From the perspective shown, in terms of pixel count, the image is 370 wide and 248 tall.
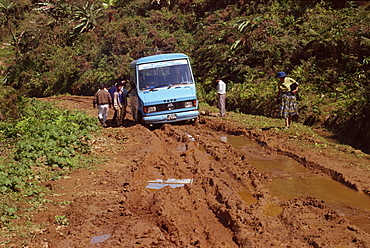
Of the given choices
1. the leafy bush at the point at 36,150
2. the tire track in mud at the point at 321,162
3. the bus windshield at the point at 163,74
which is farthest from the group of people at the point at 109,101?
the tire track in mud at the point at 321,162

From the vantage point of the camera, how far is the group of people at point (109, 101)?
608 inches

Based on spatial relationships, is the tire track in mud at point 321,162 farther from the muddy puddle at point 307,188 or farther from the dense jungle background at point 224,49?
the dense jungle background at point 224,49

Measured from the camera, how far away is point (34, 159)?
30.2ft

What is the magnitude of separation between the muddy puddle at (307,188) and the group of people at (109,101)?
7034 millimetres

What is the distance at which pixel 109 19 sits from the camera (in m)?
43.7

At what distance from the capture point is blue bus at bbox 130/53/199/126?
14.5m

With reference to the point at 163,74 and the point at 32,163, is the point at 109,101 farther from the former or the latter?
the point at 32,163

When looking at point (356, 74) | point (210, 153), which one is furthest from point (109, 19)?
point (210, 153)

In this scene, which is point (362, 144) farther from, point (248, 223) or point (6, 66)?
point (6, 66)

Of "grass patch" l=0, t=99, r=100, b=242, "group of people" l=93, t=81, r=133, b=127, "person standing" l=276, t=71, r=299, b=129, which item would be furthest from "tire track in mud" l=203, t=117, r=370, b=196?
"group of people" l=93, t=81, r=133, b=127

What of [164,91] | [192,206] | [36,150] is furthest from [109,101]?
[192,206]

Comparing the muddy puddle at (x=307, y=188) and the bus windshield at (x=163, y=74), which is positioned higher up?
the bus windshield at (x=163, y=74)

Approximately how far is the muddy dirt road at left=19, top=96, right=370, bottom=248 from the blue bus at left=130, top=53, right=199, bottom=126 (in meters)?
3.66

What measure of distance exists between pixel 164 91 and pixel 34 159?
642 cm
